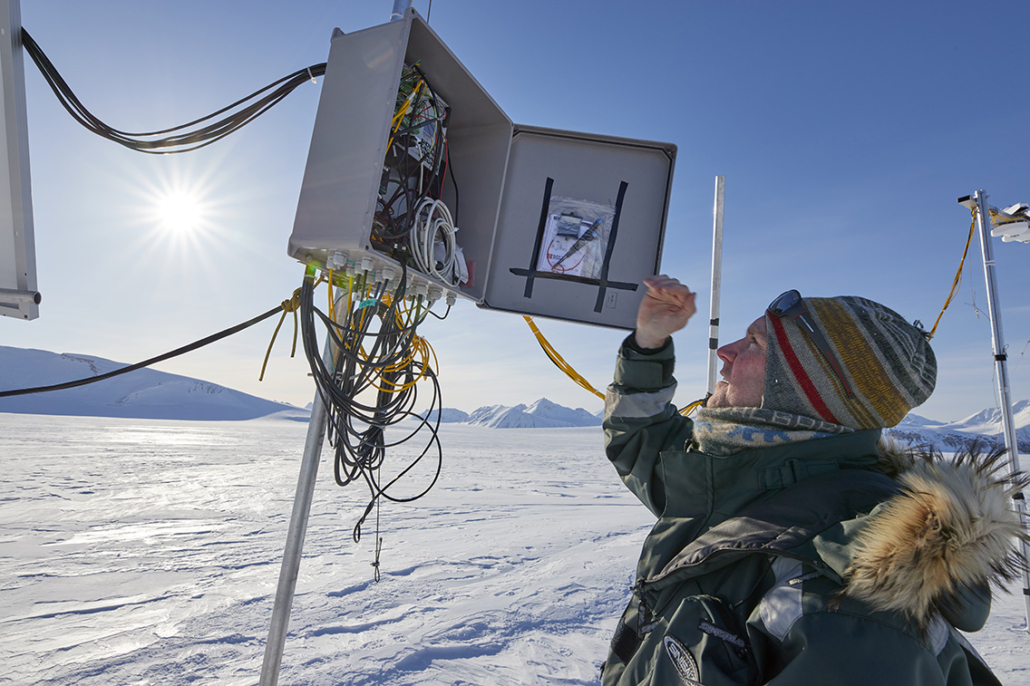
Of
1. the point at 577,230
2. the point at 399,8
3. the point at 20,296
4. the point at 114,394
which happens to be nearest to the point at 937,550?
the point at 577,230

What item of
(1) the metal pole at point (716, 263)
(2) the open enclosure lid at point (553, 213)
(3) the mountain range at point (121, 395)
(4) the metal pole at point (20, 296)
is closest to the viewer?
(4) the metal pole at point (20, 296)

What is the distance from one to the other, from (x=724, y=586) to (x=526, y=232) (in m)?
1.60

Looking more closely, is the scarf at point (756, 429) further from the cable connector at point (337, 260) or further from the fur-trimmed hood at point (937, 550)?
the cable connector at point (337, 260)

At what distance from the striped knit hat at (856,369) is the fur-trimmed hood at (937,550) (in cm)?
29

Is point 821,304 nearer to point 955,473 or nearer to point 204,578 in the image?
point 955,473

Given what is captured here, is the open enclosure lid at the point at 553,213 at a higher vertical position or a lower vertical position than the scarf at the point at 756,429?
higher

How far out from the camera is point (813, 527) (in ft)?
3.10

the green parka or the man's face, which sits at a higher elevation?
the man's face

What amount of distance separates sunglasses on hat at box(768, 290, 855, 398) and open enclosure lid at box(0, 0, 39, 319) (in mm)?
2157

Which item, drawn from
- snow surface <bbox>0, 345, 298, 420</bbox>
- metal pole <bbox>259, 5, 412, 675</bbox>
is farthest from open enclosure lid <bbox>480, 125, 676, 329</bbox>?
snow surface <bbox>0, 345, 298, 420</bbox>

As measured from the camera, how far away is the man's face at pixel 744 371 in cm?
127

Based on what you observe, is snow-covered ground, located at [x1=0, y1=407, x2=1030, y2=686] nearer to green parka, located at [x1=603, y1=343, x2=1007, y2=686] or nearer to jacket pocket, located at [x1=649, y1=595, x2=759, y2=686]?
green parka, located at [x1=603, y1=343, x2=1007, y2=686]

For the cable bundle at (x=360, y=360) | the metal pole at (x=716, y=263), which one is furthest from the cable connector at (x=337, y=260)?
the metal pole at (x=716, y=263)

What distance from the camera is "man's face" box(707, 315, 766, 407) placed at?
1.27 m
